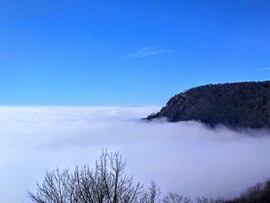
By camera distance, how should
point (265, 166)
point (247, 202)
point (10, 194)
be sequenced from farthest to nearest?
point (265, 166) < point (10, 194) < point (247, 202)

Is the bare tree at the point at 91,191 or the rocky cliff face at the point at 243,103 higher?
the rocky cliff face at the point at 243,103

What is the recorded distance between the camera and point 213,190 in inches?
5610

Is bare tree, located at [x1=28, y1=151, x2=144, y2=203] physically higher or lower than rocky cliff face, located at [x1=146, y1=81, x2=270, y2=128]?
lower

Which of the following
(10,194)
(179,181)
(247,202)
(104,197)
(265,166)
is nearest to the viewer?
(104,197)

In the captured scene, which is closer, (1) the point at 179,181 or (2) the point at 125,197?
(2) the point at 125,197

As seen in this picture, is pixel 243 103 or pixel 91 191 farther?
pixel 243 103

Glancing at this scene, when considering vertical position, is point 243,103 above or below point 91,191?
above

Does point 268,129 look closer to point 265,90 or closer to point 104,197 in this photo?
point 265,90

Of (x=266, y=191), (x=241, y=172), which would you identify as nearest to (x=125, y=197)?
(x=266, y=191)

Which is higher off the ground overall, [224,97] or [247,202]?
[224,97]

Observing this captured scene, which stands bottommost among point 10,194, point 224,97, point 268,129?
point 10,194

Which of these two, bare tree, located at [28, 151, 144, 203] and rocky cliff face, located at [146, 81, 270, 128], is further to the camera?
rocky cliff face, located at [146, 81, 270, 128]

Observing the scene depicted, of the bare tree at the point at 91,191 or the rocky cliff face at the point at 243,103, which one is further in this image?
the rocky cliff face at the point at 243,103

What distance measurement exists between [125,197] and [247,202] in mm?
93484
